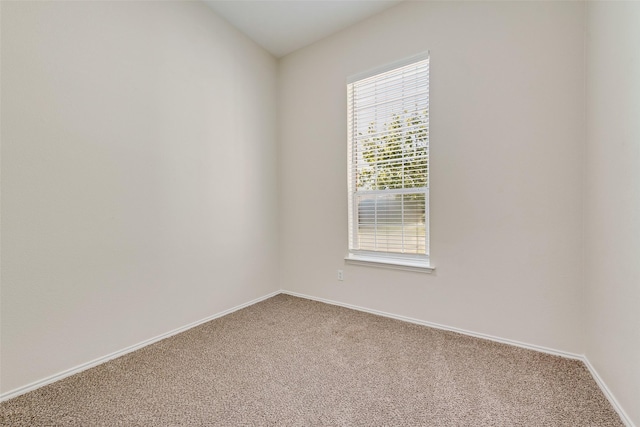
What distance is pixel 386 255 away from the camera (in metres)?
2.65

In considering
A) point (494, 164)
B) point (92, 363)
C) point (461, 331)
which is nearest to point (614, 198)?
point (494, 164)

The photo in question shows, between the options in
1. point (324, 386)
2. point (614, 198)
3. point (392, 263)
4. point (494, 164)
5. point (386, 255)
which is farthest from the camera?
point (386, 255)

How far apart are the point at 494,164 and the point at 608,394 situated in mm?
1478

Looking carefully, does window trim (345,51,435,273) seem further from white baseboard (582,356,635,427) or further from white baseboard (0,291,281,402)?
white baseboard (0,291,281,402)

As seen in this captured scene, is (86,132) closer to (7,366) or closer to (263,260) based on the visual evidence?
(7,366)

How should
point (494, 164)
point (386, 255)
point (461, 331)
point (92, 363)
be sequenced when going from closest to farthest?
1. point (92, 363)
2. point (494, 164)
3. point (461, 331)
4. point (386, 255)

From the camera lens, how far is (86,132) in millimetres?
1753

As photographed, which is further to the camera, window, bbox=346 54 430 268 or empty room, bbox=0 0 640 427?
window, bbox=346 54 430 268

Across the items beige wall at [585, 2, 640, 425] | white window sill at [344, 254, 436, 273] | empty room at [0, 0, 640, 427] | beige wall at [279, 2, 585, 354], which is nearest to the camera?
beige wall at [585, 2, 640, 425]

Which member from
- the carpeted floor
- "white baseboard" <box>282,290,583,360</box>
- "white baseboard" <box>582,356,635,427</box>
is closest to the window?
"white baseboard" <box>282,290,583,360</box>

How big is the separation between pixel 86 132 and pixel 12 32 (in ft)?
1.86

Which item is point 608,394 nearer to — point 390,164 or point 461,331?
point 461,331

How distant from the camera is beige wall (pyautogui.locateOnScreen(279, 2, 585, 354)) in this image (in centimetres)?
182

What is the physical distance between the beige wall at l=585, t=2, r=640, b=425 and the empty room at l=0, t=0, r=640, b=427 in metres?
0.01
